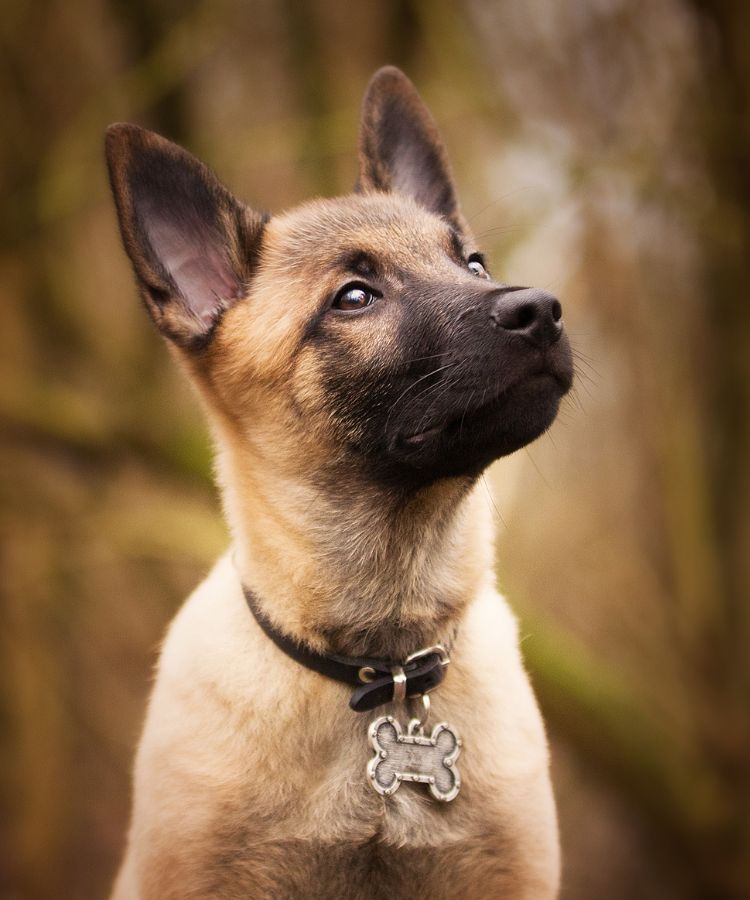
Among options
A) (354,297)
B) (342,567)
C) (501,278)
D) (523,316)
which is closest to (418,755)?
(342,567)

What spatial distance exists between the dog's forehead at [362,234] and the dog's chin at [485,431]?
614mm

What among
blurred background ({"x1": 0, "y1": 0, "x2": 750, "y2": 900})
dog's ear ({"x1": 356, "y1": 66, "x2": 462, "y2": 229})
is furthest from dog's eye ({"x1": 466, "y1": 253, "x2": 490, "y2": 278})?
blurred background ({"x1": 0, "y1": 0, "x2": 750, "y2": 900})

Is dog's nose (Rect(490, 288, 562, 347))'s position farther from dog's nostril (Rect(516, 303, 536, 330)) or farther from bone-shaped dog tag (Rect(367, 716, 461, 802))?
bone-shaped dog tag (Rect(367, 716, 461, 802))

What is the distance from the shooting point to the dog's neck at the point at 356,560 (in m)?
2.60

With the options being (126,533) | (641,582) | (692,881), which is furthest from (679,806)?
(126,533)

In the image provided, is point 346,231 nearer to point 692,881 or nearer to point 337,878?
point 337,878

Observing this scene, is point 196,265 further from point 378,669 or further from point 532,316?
point 378,669

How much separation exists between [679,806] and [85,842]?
13.3 feet

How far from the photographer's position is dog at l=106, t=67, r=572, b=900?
2.38 meters

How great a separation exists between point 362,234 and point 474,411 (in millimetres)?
770

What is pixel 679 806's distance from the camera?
5.72 meters

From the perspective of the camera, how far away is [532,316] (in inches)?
89.6

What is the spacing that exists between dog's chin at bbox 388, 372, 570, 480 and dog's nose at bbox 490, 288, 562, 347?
0.10 m

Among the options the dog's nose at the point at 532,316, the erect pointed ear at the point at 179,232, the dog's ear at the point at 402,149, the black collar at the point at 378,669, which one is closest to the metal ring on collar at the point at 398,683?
the black collar at the point at 378,669
